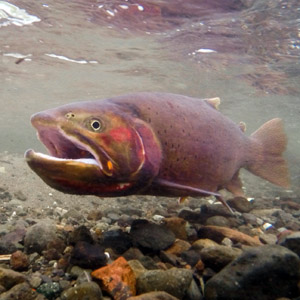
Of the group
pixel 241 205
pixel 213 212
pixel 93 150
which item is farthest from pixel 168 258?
pixel 241 205

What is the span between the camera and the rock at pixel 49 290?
2.31 m

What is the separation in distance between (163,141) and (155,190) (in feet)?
1.96

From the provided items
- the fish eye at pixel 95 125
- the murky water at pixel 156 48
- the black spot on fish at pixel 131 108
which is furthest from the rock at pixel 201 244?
the murky water at pixel 156 48

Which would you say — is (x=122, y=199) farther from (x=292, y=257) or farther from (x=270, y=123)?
(x=292, y=257)

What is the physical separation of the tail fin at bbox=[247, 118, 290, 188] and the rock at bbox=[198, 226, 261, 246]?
1.77 meters

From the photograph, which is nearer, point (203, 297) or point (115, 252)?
point (203, 297)

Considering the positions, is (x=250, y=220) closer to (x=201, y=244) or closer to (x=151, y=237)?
(x=201, y=244)

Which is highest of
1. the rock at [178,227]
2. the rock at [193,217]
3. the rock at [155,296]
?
the rock at [155,296]

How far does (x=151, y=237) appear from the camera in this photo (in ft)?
10.6

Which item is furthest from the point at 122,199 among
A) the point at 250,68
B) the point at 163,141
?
the point at 250,68

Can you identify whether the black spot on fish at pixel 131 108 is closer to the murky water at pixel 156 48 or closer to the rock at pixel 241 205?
the rock at pixel 241 205

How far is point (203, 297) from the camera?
7.94ft

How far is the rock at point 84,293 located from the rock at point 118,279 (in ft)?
0.39

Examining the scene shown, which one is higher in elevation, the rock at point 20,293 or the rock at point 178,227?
the rock at point 20,293
